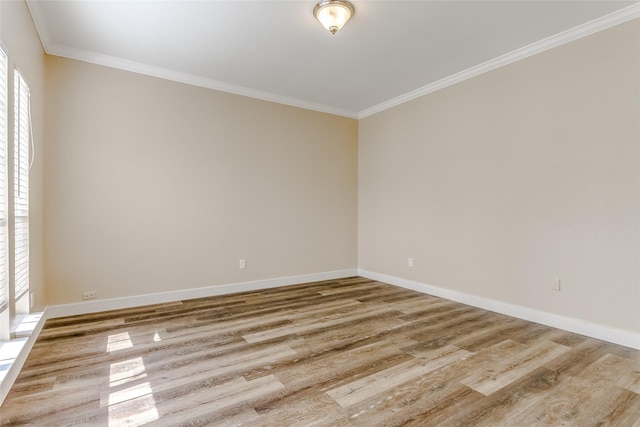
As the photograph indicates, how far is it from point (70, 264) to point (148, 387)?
2.08 m

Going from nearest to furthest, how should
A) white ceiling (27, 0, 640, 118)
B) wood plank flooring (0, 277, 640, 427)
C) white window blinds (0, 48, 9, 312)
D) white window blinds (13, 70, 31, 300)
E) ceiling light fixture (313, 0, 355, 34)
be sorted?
wood plank flooring (0, 277, 640, 427) < white window blinds (0, 48, 9, 312) < white window blinds (13, 70, 31, 300) < ceiling light fixture (313, 0, 355, 34) < white ceiling (27, 0, 640, 118)

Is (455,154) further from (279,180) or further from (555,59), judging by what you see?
(279,180)

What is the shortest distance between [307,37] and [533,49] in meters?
2.24

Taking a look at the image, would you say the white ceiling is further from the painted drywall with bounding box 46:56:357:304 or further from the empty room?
the painted drywall with bounding box 46:56:357:304

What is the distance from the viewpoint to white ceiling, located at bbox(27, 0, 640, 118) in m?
2.57

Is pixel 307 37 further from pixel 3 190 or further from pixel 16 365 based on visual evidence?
pixel 16 365

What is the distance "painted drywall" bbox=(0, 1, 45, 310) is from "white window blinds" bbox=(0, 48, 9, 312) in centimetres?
7

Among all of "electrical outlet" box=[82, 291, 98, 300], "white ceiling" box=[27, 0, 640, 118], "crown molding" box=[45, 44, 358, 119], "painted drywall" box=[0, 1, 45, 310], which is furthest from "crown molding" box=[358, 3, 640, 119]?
"electrical outlet" box=[82, 291, 98, 300]

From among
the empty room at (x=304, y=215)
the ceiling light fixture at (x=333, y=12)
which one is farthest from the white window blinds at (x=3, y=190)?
the ceiling light fixture at (x=333, y=12)

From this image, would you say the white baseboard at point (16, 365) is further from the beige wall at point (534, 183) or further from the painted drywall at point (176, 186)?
the beige wall at point (534, 183)

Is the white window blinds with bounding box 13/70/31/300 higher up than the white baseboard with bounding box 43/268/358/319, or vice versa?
the white window blinds with bounding box 13/70/31/300

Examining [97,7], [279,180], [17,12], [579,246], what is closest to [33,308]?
[17,12]

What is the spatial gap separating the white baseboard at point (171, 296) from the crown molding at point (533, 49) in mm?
2963

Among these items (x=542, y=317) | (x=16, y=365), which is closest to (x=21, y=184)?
(x=16, y=365)
